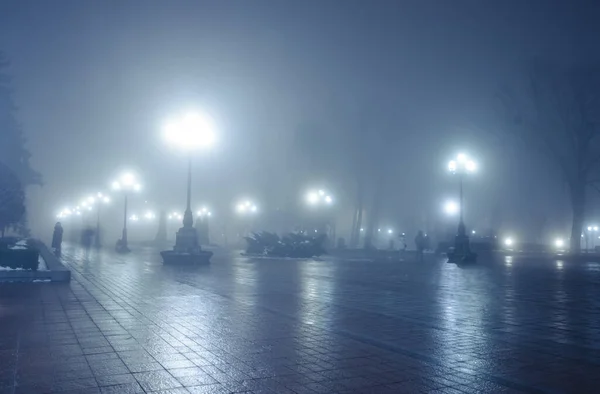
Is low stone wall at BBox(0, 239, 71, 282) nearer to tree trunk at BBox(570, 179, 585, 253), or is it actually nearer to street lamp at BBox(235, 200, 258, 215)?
tree trunk at BBox(570, 179, 585, 253)

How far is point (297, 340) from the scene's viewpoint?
7.65 metres

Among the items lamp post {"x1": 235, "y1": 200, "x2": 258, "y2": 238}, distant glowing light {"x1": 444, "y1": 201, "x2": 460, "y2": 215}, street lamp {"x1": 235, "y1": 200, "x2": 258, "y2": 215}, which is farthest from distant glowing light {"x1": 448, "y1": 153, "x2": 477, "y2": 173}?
street lamp {"x1": 235, "y1": 200, "x2": 258, "y2": 215}

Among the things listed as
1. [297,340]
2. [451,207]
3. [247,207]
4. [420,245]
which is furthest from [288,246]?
[247,207]

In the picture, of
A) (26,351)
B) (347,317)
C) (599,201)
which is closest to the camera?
(26,351)

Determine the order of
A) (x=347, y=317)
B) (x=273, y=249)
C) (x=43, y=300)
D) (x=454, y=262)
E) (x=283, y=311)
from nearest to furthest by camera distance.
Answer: (x=347, y=317), (x=283, y=311), (x=43, y=300), (x=454, y=262), (x=273, y=249)

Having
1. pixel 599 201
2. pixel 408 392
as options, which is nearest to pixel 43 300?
pixel 408 392

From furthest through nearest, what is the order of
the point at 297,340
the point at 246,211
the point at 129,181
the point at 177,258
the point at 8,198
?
the point at 246,211
the point at 129,181
the point at 177,258
the point at 8,198
the point at 297,340

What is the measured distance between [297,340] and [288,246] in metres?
25.1

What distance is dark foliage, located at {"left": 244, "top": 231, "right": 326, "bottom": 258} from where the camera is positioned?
1278 inches

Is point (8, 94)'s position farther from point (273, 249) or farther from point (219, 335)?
point (219, 335)

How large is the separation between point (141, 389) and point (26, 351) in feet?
8.16

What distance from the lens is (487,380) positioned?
5598mm

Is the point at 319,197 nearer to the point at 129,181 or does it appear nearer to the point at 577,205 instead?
the point at 129,181

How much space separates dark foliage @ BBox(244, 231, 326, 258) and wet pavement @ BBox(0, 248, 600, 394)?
1796cm
